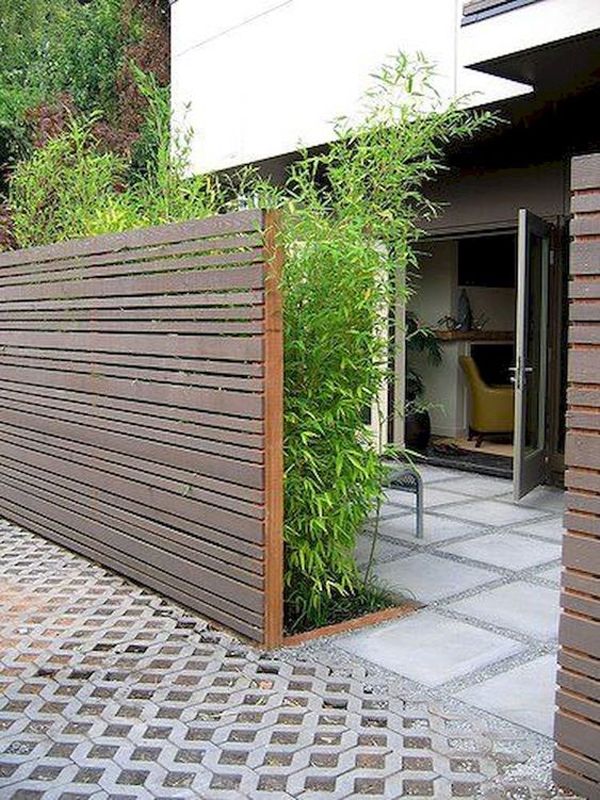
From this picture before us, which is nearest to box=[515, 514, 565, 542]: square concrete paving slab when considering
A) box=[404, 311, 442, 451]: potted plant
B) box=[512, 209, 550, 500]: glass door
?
box=[512, 209, 550, 500]: glass door

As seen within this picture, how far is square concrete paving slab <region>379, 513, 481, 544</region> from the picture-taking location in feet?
17.5

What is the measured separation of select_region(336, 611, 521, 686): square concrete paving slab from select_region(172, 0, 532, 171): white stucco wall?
3.32 metres

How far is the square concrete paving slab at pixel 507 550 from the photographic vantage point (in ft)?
15.8

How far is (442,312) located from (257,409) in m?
7.07

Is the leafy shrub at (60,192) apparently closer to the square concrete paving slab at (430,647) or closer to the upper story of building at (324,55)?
the upper story of building at (324,55)

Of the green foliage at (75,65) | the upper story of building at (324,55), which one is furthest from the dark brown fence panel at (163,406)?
the green foliage at (75,65)

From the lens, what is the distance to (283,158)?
797cm

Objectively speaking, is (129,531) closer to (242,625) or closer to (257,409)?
(242,625)

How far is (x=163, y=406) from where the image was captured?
13.4 feet

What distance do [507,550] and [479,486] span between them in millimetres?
2159

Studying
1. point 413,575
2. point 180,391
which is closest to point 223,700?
point 180,391

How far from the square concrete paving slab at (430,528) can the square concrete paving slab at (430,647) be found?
1462mm

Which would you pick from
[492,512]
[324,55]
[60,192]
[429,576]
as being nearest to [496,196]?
[324,55]

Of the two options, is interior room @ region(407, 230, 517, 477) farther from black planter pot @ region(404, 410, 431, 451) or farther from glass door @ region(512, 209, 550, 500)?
glass door @ region(512, 209, 550, 500)
